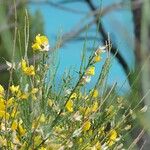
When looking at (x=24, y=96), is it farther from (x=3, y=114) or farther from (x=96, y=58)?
(x=96, y=58)

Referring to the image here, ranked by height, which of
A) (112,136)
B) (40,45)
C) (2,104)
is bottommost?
(112,136)

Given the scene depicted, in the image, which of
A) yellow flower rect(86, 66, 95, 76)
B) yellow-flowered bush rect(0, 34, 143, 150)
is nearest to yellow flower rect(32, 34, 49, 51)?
yellow-flowered bush rect(0, 34, 143, 150)

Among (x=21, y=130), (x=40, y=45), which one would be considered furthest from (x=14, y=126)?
(x=40, y=45)

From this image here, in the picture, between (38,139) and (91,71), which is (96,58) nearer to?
(91,71)

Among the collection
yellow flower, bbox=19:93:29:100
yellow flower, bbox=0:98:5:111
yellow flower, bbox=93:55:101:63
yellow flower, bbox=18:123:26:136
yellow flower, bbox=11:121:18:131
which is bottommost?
yellow flower, bbox=18:123:26:136

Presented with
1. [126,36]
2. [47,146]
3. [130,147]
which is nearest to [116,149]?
[130,147]

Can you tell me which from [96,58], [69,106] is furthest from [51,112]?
[96,58]

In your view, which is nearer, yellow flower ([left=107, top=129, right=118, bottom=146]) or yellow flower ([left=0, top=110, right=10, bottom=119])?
yellow flower ([left=0, top=110, right=10, bottom=119])

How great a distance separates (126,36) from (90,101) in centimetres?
41

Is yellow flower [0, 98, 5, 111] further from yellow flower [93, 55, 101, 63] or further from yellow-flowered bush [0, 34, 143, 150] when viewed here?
yellow flower [93, 55, 101, 63]

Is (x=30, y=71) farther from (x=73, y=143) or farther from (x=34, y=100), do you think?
(x=73, y=143)

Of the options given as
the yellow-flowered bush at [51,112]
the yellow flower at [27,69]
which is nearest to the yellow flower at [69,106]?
the yellow-flowered bush at [51,112]

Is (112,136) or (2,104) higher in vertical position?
(2,104)

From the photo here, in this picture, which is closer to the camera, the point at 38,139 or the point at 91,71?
the point at 38,139
